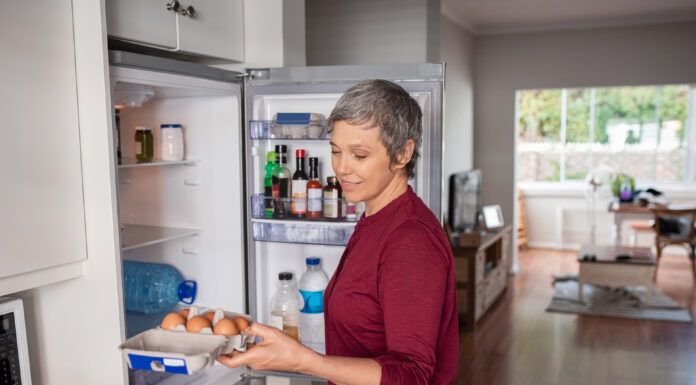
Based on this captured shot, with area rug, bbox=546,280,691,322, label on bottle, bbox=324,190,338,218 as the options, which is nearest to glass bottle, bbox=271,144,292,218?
label on bottle, bbox=324,190,338,218

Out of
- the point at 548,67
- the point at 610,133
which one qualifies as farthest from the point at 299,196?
the point at 610,133

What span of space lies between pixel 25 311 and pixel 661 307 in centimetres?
496

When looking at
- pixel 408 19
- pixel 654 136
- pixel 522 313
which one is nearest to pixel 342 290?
pixel 408 19

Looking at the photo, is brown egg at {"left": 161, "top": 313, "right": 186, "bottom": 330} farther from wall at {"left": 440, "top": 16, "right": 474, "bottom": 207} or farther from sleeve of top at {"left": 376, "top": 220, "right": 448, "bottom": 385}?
wall at {"left": 440, "top": 16, "right": 474, "bottom": 207}

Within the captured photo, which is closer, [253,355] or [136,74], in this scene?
[253,355]

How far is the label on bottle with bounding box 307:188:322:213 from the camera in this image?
1.86 metres

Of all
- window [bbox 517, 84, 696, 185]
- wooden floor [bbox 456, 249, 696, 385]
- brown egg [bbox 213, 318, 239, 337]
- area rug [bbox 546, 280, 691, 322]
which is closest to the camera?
brown egg [bbox 213, 318, 239, 337]

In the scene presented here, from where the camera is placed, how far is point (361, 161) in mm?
1153

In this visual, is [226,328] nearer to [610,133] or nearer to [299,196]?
[299,196]

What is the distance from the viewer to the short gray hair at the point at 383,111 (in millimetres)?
1122

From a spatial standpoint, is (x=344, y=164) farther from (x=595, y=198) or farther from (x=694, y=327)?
(x=595, y=198)

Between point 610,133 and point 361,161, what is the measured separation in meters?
7.39

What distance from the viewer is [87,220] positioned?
148 cm

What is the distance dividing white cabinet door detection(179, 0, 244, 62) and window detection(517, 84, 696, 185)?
6037mm
